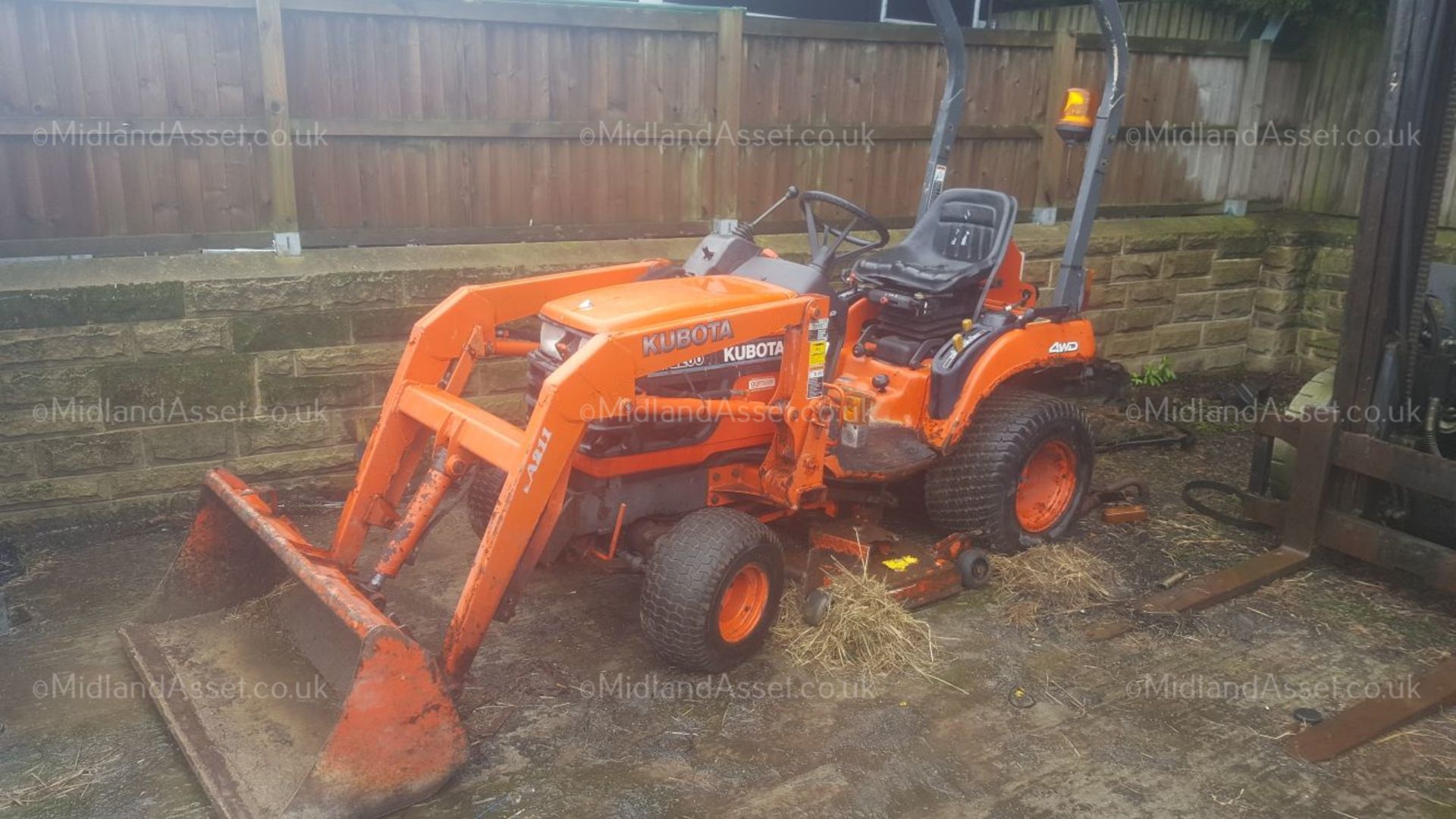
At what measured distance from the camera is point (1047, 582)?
16.1 feet

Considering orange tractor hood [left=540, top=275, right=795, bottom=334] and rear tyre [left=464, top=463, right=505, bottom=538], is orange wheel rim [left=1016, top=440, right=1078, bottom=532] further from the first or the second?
rear tyre [left=464, top=463, right=505, bottom=538]

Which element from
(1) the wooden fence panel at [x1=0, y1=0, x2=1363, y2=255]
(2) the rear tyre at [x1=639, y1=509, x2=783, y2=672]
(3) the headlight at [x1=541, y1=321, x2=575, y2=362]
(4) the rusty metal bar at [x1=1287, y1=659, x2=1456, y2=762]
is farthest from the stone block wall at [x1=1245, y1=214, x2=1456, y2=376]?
(3) the headlight at [x1=541, y1=321, x2=575, y2=362]

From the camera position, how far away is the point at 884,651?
14.0 ft

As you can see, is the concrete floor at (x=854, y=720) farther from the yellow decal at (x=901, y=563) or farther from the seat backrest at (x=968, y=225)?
the seat backrest at (x=968, y=225)

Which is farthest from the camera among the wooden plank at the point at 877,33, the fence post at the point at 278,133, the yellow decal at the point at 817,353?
the wooden plank at the point at 877,33

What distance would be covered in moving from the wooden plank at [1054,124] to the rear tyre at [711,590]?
4.57 m

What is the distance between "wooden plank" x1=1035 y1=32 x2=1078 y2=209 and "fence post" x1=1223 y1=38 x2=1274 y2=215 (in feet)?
5.49

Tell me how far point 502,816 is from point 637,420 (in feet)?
4.52

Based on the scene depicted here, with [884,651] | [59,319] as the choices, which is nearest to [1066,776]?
[884,651]

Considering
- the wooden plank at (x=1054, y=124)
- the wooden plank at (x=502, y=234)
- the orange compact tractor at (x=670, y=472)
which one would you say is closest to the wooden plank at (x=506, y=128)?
the wooden plank at (x=502, y=234)

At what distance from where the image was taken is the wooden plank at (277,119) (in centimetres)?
529

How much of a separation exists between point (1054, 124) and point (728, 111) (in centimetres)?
262

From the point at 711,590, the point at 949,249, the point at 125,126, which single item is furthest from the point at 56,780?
the point at 949,249

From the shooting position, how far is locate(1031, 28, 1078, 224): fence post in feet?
24.7
